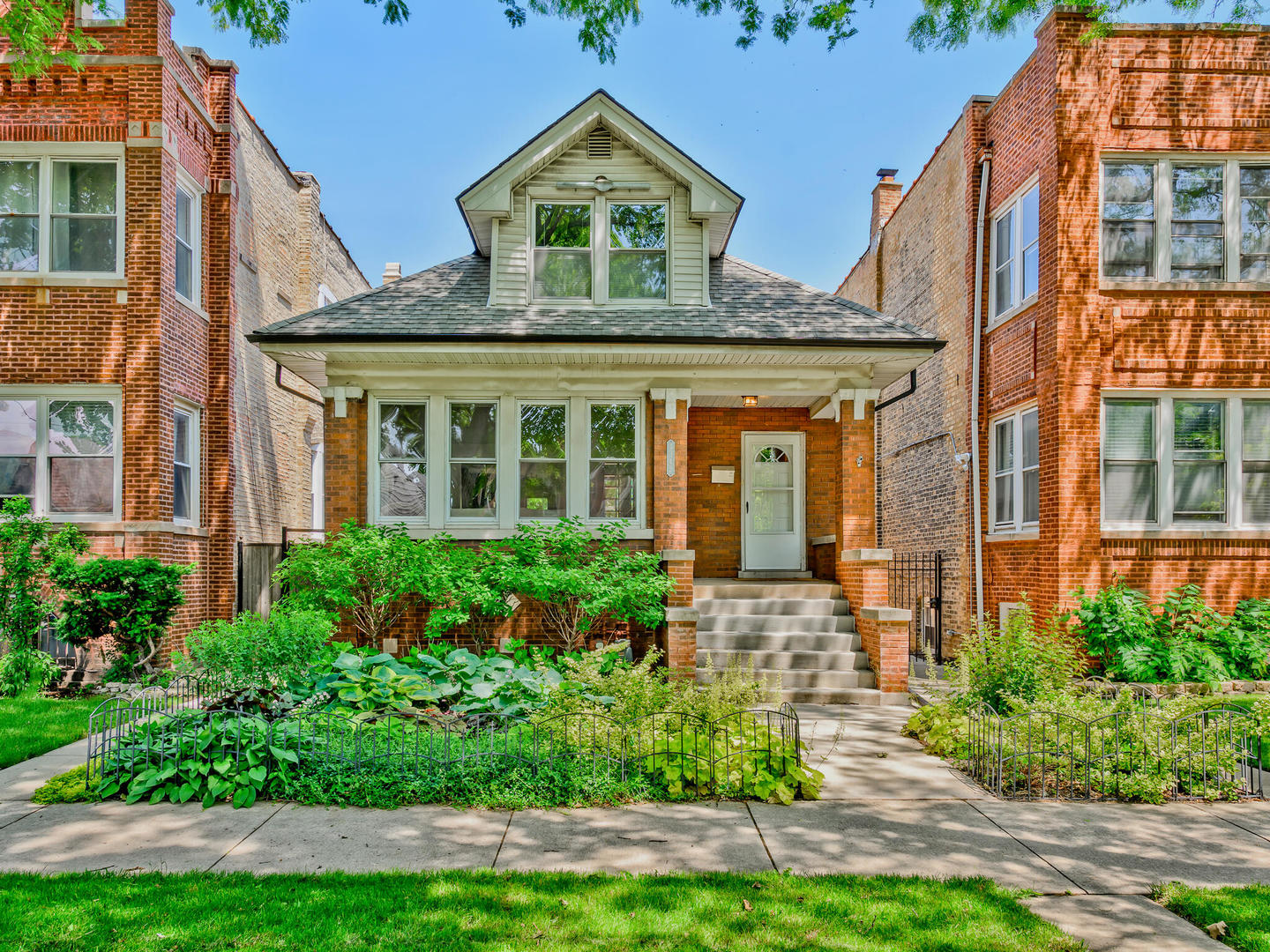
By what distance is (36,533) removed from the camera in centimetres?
998

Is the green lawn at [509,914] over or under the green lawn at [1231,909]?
over

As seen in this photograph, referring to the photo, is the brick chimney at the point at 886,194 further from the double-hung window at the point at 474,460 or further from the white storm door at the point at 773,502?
the double-hung window at the point at 474,460

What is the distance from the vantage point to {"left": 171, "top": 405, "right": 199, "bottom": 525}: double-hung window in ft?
40.3

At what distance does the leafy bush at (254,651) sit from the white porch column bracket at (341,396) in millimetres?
4049

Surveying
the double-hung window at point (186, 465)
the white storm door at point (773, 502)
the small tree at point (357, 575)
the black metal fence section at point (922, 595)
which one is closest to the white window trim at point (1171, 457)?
the black metal fence section at point (922, 595)

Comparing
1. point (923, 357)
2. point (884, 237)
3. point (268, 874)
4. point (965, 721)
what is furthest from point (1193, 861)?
point (884, 237)

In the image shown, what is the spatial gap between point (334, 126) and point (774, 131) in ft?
31.6

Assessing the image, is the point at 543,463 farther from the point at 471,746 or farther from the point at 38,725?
the point at 38,725

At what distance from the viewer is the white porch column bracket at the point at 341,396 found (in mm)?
11195

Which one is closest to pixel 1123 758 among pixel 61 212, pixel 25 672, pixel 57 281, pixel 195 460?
pixel 25 672

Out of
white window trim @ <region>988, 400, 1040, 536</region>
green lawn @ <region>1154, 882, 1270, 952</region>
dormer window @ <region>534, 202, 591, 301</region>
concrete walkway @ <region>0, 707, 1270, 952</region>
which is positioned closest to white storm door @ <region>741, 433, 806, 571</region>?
white window trim @ <region>988, 400, 1040, 536</region>

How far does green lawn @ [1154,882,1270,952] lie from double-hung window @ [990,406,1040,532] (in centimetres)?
788

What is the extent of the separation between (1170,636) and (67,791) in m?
11.8

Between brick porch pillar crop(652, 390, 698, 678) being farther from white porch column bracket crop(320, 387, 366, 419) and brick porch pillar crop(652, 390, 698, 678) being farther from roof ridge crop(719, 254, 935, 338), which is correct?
white porch column bracket crop(320, 387, 366, 419)
